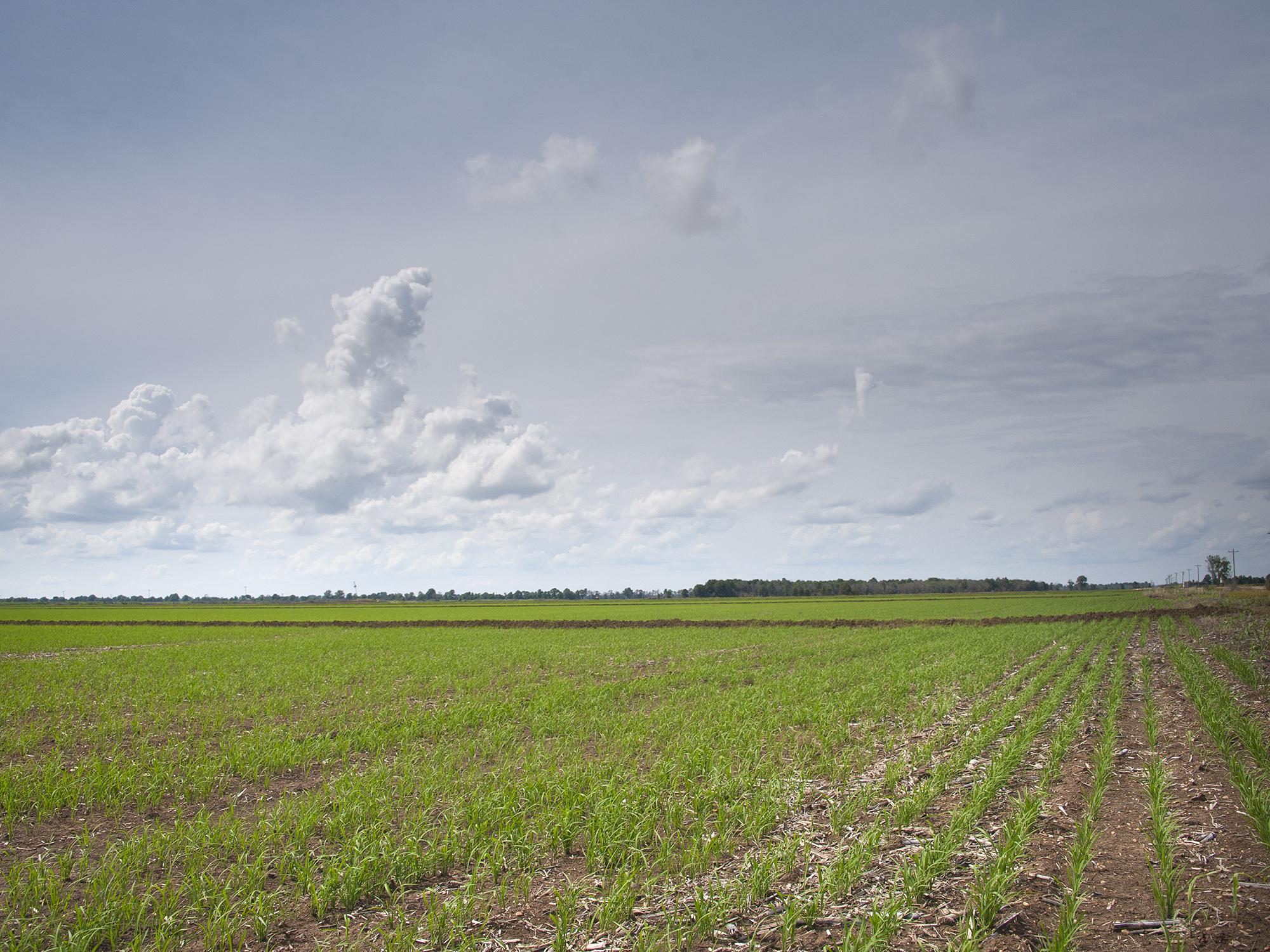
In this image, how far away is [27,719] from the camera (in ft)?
57.6

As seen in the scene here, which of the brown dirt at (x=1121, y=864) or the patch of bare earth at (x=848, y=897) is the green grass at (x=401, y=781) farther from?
the brown dirt at (x=1121, y=864)

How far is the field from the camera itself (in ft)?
21.0

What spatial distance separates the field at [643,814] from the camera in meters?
6.40

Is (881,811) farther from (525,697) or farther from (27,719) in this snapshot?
(27,719)

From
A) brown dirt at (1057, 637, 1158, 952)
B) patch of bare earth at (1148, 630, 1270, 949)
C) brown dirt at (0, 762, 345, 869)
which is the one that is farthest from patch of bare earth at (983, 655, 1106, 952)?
brown dirt at (0, 762, 345, 869)

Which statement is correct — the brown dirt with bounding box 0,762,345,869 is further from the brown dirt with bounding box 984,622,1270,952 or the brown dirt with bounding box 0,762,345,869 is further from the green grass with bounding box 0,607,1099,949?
the brown dirt with bounding box 984,622,1270,952

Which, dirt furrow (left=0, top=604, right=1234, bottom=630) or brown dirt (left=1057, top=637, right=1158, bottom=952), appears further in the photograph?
dirt furrow (left=0, top=604, right=1234, bottom=630)

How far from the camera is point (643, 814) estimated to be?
9055mm

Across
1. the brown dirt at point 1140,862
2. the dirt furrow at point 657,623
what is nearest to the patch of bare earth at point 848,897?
the brown dirt at point 1140,862

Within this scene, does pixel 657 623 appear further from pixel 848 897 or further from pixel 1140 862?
pixel 848 897

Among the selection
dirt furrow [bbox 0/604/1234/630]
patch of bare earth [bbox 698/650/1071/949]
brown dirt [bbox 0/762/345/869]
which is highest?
patch of bare earth [bbox 698/650/1071/949]

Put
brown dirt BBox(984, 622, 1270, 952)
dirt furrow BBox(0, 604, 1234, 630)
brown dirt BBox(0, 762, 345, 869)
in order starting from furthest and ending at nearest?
1. dirt furrow BBox(0, 604, 1234, 630)
2. brown dirt BBox(0, 762, 345, 869)
3. brown dirt BBox(984, 622, 1270, 952)

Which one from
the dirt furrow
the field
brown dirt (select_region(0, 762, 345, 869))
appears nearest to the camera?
the field

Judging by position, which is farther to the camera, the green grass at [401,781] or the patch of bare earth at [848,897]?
the green grass at [401,781]
